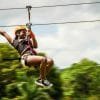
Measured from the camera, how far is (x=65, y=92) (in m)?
18.8

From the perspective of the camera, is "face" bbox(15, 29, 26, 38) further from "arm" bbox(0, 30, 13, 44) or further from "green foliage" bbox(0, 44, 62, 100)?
"green foliage" bbox(0, 44, 62, 100)

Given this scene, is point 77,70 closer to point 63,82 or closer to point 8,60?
point 63,82

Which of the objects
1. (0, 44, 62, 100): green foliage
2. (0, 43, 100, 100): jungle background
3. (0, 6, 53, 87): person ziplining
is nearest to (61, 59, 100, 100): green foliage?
(0, 43, 100, 100): jungle background

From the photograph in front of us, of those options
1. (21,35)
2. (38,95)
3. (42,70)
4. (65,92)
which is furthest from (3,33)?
(65,92)

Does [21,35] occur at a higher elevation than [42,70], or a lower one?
higher

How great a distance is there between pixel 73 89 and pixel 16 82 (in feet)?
10.5

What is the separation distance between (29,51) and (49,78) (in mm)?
5894

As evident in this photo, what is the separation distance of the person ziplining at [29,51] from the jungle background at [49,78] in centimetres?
435

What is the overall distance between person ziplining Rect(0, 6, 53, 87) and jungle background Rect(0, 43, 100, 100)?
14.3 feet

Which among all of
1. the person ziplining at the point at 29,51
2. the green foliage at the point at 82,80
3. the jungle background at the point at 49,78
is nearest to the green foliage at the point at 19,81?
the jungle background at the point at 49,78

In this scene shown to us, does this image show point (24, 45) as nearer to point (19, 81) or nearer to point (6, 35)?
point (6, 35)

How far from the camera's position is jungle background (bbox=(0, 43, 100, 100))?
16.9 metres

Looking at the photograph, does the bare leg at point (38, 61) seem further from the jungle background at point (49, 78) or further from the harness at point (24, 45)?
the jungle background at point (49, 78)

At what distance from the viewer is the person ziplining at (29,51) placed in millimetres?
12023
